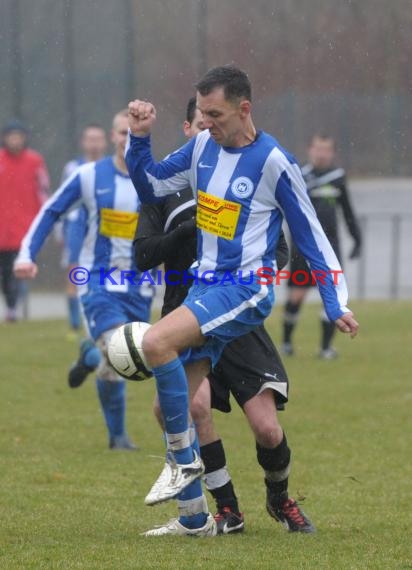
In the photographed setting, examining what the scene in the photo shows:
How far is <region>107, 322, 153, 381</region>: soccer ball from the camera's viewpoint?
17.0 ft

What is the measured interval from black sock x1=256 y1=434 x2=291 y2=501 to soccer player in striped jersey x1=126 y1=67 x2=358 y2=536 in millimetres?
381

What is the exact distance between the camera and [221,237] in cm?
532

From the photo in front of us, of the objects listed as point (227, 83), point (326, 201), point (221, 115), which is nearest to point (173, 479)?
point (221, 115)

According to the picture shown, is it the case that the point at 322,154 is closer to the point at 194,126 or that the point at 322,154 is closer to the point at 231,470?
the point at 231,470

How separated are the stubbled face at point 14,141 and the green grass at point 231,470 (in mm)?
3528

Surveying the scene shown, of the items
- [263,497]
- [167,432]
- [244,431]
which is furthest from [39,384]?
[167,432]

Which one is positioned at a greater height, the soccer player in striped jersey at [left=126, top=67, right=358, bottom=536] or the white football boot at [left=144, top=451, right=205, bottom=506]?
the soccer player in striped jersey at [left=126, top=67, right=358, bottom=536]

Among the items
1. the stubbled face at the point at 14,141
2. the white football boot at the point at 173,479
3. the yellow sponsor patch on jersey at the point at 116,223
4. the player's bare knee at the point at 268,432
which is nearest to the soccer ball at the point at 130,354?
the white football boot at the point at 173,479

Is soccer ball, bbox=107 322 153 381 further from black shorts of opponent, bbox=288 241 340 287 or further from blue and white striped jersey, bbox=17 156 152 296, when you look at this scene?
black shorts of opponent, bbox=288 241 340 287

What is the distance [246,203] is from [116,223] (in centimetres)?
257

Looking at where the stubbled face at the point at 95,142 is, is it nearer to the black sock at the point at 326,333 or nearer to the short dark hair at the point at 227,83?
the black sock at the point at 326,333

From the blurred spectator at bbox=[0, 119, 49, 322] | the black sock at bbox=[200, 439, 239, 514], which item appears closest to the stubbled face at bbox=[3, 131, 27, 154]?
the blurred spectator at bbox=[0, 119, 49, 322]

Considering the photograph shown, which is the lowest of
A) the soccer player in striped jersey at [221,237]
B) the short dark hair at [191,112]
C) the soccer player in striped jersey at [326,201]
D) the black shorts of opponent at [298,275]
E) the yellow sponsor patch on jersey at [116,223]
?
the black shorts of opponent at [298,275]

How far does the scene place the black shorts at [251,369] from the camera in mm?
5516
